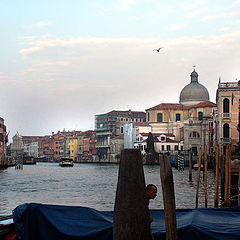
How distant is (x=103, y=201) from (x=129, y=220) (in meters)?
18.9

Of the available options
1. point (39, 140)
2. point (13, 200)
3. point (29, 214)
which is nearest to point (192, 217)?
point (29, 214)

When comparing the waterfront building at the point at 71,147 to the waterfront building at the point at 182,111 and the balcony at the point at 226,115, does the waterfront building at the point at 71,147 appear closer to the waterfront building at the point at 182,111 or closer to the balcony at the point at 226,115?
the waterfront building at the point at 182,111

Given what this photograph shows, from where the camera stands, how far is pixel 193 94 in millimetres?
90188

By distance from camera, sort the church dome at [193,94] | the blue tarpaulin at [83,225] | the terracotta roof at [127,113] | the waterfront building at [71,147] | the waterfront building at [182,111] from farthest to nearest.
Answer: the waterfront building at [71,147] < the terracotta roof at [127,113] < the church dome at [193,94] < the waterfront building at [182,111] < the blue tarpaulin at [83,225]

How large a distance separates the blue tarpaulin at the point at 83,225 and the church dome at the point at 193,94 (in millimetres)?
81389

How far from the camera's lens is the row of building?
164 feet

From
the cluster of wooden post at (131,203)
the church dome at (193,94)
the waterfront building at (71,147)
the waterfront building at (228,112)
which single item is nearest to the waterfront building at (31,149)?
the waterfront building at (71,147)

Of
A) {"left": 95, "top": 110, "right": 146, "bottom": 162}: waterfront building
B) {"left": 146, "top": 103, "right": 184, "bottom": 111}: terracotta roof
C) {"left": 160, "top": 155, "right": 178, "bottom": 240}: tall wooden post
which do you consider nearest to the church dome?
{"left": 146, "top": 103, "right": 184, "bottom": 111}: terracotta roof

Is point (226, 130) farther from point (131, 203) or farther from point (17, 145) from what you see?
point (17, 145)

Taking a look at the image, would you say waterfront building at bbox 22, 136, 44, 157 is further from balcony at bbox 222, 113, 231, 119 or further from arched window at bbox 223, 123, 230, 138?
balcony at bbox 222, 113, 231, 119

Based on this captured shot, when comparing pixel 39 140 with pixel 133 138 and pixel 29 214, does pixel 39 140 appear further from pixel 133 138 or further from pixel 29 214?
pixel 29 214

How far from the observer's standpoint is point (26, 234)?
8883mm

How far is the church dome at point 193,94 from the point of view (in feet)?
295

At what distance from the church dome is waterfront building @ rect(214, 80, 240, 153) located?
39601mm
